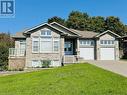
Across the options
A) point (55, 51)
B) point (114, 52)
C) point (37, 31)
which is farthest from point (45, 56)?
point (114, 52)

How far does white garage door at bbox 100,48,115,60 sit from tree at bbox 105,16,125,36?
27.0 meters

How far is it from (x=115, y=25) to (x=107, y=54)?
95.1 feet

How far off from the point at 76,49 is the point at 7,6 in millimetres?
12541

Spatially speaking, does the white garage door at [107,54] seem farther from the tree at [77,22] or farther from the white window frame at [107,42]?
the tree at [77,22]

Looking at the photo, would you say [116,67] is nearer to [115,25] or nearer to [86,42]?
[86,42]

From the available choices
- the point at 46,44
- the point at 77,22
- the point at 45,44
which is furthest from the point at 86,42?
the point at 77,22

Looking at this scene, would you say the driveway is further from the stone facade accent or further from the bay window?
the stone facade accent

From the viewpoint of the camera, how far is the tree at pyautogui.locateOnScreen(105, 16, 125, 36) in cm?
6362

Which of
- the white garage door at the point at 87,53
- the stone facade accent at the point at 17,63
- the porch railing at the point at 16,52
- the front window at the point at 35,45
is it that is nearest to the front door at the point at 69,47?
the white garage door at the point at 87,53

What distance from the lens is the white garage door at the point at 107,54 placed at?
37.8 meters

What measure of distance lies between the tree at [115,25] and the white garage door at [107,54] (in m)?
27.0

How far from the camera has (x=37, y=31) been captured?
3131cm

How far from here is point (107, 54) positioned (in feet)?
124

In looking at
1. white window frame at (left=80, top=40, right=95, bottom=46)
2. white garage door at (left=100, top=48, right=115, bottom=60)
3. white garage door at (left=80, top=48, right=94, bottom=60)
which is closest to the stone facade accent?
white garage door at (left=80, top=48, right=94, bottom=60)
